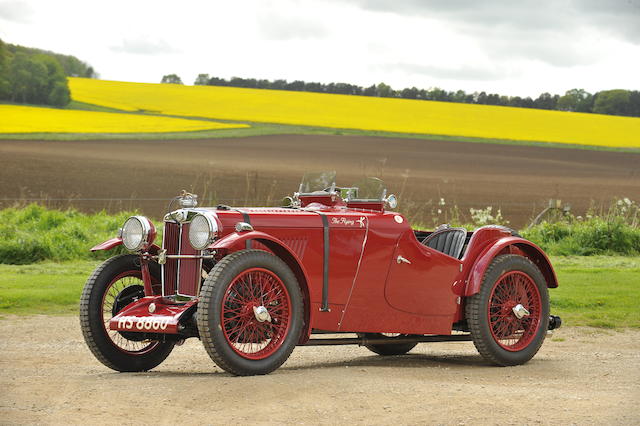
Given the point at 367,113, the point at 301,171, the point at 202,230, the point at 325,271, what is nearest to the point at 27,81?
the point at 367,113

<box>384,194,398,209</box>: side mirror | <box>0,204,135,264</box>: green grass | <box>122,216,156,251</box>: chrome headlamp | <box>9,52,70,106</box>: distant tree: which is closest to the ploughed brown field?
<box>0,204,135,264</box>: green grass

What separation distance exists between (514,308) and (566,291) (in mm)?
6159

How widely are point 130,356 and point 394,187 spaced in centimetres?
2739

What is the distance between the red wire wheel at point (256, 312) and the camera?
7.30 m

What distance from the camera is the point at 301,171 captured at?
132ft

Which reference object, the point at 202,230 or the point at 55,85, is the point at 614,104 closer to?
the point at 55,85

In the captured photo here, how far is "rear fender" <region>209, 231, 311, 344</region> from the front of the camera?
290 inches

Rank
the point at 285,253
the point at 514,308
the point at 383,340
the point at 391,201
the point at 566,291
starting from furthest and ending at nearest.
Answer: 1. the point at 566,291
2. the point at 514,308
3. the point at 383,340
4. the point at 391,201
5. the point at 285,253

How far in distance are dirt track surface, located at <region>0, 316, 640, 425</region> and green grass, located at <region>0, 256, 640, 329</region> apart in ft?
11.0

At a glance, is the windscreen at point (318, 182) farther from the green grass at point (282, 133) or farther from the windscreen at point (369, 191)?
the green grass at point (282, 133)

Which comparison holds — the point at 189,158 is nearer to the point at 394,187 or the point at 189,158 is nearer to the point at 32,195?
the point at 394,187

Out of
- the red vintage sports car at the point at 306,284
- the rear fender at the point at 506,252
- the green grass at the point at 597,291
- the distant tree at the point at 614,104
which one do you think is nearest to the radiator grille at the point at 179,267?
the red vintage sports car at the point at 306,284

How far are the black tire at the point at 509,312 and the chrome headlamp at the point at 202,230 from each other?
276cm

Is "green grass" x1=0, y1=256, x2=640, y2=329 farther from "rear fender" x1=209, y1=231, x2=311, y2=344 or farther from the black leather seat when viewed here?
"rear fender" x1=209, y1=231, x2=311, y2=344
